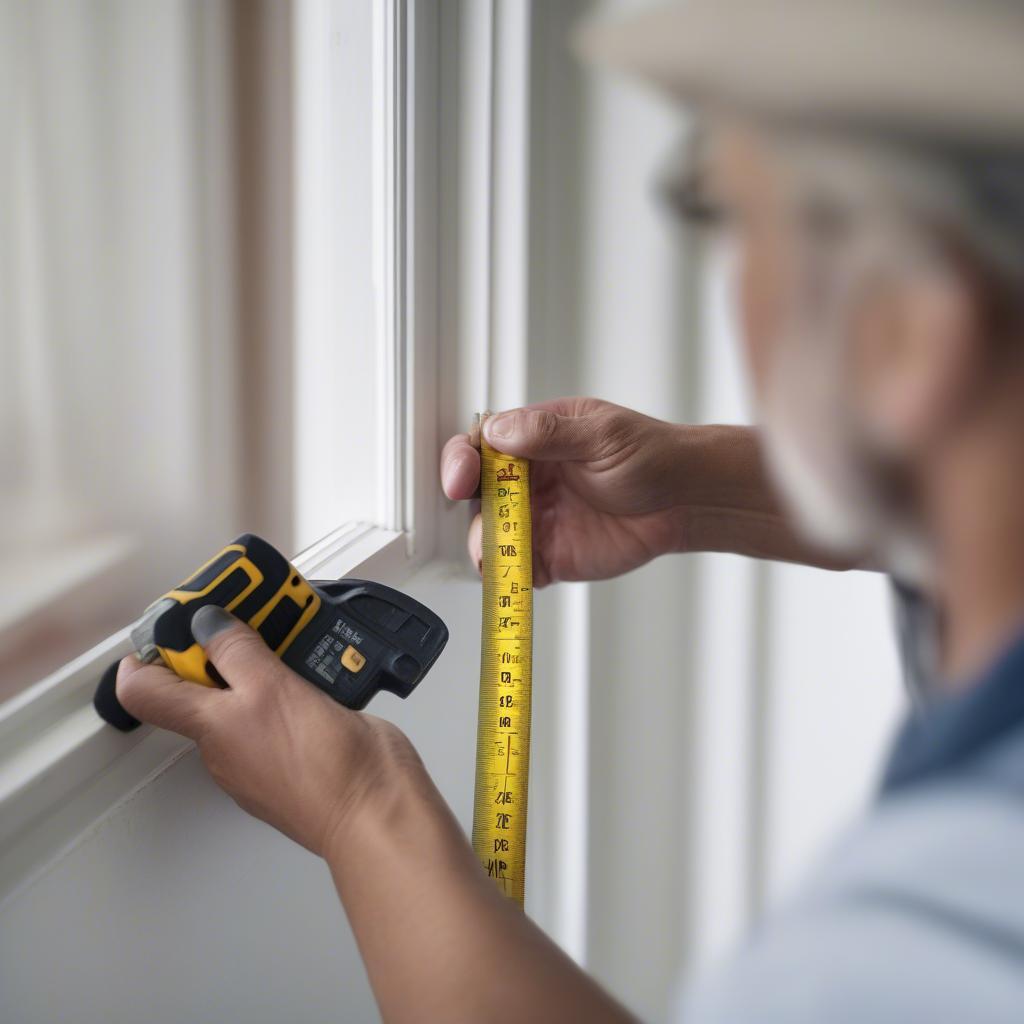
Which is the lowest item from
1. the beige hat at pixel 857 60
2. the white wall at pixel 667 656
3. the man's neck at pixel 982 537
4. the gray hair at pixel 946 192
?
the white wall at pixel 667 656

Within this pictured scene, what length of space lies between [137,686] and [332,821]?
0.53 ft

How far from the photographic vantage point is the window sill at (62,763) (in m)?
0.64

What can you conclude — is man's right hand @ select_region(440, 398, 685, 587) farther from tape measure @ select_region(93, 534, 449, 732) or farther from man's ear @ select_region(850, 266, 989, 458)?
man's ear @ select_region(850, 266, 989, 458)

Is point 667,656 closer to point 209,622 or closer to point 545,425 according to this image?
point 545,425

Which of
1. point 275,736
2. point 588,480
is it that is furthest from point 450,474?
point 275,736

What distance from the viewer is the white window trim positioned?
73 centimetres

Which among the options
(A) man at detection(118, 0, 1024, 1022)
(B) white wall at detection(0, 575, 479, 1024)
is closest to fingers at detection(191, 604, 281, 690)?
(B) white wall at detection(0, 575, 479, 1024)

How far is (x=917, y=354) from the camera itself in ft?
1.14

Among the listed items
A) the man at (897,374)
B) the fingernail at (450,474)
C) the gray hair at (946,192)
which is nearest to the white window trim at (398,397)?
the fingernail at (450,474)

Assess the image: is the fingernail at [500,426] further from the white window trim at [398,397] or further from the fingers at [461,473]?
the white window trim at [398,397]

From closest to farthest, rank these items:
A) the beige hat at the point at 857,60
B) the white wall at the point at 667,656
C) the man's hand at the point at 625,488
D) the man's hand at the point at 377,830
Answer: the beige hat at the point at 857,60
the man's hand at the point at 377,830
the man's hand at the point at 625,488
the white wall at the point at 667,656

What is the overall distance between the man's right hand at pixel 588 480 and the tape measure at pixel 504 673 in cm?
3

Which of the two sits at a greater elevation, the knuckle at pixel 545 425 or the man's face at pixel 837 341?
the man's face at pixel 837 341

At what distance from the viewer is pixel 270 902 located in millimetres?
883
